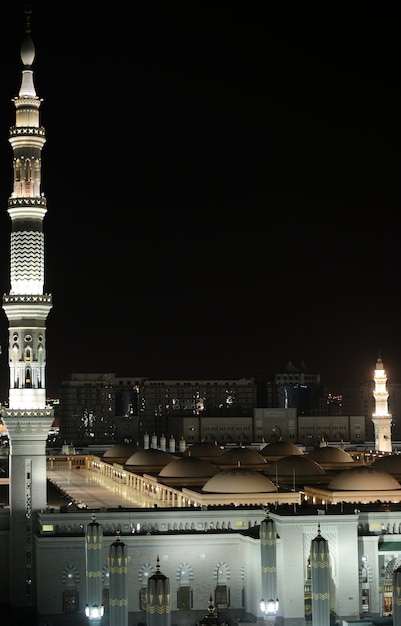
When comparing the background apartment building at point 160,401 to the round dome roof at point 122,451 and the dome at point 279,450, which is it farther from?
the dome at point 279,450

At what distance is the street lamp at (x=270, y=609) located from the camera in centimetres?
4362

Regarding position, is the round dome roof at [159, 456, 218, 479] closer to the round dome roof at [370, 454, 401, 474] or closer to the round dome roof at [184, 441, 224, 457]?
the round dome roof at [370, 454, 401, 474]

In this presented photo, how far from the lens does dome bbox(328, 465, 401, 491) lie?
5431 centimetres

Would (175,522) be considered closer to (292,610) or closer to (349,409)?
(292,610)

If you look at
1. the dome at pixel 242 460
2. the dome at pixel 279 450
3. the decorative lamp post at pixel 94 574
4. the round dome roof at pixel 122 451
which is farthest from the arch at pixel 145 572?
the round dome roof at pixel 122 451

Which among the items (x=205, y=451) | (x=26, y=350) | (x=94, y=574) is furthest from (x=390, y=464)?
(x=94, y=574)

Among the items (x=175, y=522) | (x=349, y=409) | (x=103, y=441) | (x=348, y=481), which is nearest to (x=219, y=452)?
(x=348, y=481)

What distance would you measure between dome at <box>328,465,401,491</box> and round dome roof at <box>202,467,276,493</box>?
2872 mm

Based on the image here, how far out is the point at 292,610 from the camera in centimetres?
4556

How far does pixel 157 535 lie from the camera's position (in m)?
47.2

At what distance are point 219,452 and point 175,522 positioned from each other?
28.6 metres

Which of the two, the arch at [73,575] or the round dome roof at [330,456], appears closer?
the arch at [73,575]

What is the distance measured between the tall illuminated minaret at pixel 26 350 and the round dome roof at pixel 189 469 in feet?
39.6

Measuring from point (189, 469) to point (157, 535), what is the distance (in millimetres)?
13714
